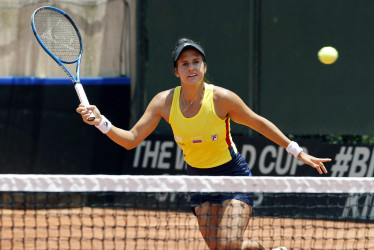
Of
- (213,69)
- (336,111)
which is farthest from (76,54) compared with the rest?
(336,111)

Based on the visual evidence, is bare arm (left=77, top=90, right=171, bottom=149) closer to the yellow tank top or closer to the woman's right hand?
the yellow tank top

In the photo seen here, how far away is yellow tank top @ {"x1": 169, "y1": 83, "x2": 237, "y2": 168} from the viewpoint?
4.21 m

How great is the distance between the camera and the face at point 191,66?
420cm

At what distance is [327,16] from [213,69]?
1.54 meters

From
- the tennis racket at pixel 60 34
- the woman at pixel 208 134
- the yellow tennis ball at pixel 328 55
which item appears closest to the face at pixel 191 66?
the woman at pixel 208 134

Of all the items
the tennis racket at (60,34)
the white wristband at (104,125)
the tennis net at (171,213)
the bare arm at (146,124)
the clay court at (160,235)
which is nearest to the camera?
the tennis net at (171,213)

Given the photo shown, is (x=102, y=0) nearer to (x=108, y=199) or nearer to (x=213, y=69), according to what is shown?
(x=213, y=69)

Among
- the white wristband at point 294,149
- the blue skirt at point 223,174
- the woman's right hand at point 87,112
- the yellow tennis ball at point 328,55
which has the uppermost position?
the yellow tennis ball at point 328,55

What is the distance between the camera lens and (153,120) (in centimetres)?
440

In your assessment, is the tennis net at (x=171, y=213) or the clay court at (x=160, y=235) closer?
the tennis net at (x=171, y=213)

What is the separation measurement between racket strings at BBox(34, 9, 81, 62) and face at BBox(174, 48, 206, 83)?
46.1 inches

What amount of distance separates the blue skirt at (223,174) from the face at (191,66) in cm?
56

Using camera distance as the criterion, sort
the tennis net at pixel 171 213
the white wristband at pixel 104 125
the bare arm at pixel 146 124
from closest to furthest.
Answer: the tennis net at pixel 171 213 < the white wristband at pixel 104 125 < the bare arm at pixel 146 124

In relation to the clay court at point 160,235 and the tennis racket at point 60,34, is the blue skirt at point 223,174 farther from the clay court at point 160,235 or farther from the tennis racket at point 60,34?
the tennis racket at point 60,34
